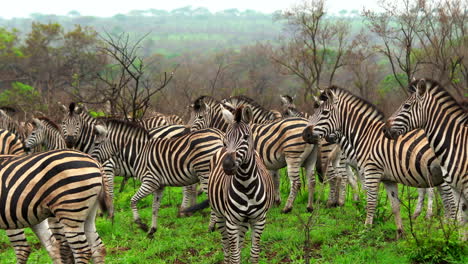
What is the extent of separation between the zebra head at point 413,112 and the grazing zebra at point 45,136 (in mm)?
6823

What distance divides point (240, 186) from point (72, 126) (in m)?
5.26

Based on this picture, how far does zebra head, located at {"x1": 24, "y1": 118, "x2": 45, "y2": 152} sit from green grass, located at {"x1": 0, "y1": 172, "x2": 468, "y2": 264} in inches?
87.9

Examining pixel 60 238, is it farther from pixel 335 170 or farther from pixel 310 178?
pixel 335 170

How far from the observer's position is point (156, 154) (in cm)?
793

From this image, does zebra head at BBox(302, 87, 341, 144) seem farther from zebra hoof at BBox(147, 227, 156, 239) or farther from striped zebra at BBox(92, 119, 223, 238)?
zebra hoof at BBox(147, 227, 156, 239)

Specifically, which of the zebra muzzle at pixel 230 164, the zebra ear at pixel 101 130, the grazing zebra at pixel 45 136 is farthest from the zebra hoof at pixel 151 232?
the zebra muzzle at pixel 230 164

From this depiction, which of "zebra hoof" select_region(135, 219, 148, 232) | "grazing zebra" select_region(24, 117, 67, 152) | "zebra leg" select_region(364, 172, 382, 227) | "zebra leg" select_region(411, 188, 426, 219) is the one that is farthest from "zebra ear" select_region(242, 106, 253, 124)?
"grazing zebra" select_region(24, 117, 67, 152)

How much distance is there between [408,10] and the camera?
2112cm

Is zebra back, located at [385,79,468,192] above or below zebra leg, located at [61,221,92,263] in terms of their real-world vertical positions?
above

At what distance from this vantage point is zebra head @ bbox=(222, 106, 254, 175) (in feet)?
15.8

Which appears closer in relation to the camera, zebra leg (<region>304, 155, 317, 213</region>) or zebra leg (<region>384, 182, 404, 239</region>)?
zebra leg (<region>384, 182, 404, 239</region>)

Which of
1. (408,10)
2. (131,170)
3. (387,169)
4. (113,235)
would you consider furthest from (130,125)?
(408,10)

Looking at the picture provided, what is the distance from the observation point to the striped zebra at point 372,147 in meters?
6.38

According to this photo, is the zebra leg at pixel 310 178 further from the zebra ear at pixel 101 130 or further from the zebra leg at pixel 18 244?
the zebra leg at pixel 18 244
